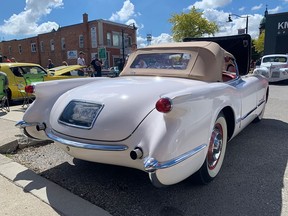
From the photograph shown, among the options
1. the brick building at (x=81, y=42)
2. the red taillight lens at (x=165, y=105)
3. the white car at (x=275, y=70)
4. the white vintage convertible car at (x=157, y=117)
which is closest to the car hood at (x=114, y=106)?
the white vintage convertible car at (x=157, y=117)

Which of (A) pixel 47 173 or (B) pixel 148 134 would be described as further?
(A) pixel 47 173

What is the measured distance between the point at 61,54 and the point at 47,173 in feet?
125

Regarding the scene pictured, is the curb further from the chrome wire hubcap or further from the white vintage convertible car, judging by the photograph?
the chrome wire hubcap

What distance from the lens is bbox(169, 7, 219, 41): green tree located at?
3162 centimetres

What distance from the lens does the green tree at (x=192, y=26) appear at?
104 feet

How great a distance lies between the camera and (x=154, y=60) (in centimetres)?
396

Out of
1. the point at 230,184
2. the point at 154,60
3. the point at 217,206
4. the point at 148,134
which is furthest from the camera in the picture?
the point at 154,60

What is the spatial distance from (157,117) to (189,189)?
0.97 meters

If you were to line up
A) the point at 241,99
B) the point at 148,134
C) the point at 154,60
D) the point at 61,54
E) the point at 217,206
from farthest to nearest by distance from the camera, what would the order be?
the point at 61,54 < the point at 154,60 < the point at 241,99 < the point at 217,206 < the point at 148,134

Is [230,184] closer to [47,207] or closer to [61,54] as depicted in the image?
[47,207]

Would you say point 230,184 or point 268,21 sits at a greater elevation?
point 268,21

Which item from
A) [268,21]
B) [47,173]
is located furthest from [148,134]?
[268,21]

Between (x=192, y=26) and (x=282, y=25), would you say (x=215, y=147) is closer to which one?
(x=282, y=25)

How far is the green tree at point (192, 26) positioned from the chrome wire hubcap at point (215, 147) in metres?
29.7
